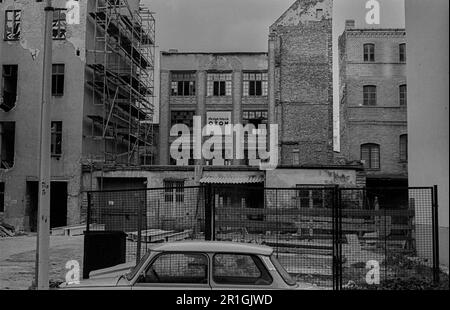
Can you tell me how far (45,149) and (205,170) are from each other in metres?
18.1

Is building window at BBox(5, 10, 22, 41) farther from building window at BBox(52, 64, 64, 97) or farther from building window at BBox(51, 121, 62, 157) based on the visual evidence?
building window at BBox(51, 121, 62, 157)

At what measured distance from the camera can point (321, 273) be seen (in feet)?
35.3

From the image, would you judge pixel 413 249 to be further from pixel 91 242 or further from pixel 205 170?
pixel 205 170

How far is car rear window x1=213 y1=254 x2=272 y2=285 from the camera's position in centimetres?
612

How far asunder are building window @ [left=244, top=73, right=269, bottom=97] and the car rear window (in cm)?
3310

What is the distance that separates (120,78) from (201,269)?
22.3 m

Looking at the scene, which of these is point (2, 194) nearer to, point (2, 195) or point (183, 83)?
point (2, 195)

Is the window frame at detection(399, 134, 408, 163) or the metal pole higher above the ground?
the window frame at detection(399, 134, 408, 163)

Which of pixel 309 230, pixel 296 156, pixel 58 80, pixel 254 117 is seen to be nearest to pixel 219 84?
pixel 254 117

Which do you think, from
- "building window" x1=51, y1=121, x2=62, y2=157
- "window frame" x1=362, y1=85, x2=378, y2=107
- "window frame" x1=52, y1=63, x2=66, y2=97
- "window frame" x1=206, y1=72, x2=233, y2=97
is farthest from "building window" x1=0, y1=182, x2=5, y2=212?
"window frame" x1=362, y1=85, x2=378, y2=107

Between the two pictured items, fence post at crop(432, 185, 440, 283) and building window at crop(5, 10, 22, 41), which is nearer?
fence post at crop(432, 185, 440, 283)

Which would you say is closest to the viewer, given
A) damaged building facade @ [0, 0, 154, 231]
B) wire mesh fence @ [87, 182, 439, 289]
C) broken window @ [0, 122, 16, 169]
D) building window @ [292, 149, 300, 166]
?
wire mesh fence @ [87, 182, 439, 289]
